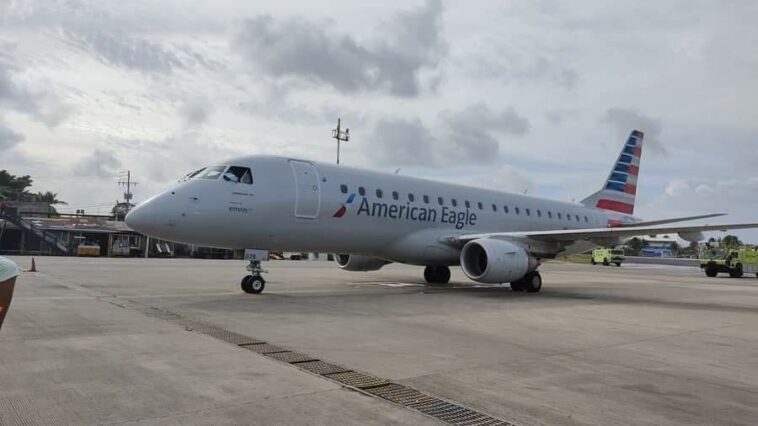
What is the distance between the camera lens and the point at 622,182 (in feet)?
85.4

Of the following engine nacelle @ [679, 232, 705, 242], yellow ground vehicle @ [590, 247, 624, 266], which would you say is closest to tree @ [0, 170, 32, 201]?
yellow ground vehicle @ [590, 247, 624, 266]

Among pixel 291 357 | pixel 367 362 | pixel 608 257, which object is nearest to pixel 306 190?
pixel 291 357

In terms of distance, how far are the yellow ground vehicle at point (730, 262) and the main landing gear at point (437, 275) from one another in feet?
81.6

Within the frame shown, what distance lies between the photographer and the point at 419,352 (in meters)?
6.84

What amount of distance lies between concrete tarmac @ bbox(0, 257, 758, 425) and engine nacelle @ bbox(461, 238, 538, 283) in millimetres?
2748

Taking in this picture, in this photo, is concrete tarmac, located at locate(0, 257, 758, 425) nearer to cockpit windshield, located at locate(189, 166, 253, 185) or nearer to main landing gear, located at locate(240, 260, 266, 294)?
main landing gear, located at locate(240, 260, 266, 294)

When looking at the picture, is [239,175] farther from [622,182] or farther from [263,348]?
[622,182]

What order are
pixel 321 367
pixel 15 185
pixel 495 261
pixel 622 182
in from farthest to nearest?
pixel 15 185
pixel 622 182
pixel 495 261
pixel 321 367

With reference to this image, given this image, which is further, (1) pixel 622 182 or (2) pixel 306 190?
(1) pixel 622 182

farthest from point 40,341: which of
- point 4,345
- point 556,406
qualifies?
point 556,406

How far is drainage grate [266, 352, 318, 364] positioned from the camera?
6.20 metres

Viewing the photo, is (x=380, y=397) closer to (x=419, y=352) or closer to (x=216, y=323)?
(x=419, y=352)

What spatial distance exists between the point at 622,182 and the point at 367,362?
23.1 meters

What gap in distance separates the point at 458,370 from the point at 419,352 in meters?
0.98
